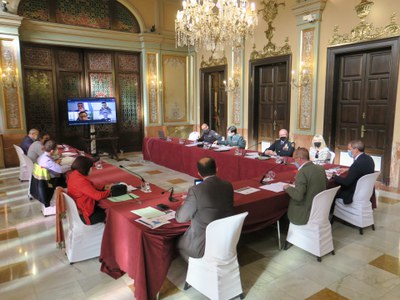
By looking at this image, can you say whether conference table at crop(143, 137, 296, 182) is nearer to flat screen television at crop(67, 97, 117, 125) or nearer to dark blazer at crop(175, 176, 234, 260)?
flat screen television at crop(67, 97, 117, 125)

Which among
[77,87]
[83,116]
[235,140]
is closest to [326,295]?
[235,140]

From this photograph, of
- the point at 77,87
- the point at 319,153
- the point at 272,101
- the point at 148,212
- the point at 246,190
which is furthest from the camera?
the point at 77,87

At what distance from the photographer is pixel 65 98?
8430mm

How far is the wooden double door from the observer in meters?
7.96

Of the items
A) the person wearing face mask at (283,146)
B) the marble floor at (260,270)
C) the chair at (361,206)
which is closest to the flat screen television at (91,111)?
the marble floor at (260,270)

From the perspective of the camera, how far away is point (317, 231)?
9.27ft

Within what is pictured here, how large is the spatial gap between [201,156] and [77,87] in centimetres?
475

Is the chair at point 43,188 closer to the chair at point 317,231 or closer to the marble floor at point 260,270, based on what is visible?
the marble floor at point 260,270

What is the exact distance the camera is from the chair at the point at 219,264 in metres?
2.07

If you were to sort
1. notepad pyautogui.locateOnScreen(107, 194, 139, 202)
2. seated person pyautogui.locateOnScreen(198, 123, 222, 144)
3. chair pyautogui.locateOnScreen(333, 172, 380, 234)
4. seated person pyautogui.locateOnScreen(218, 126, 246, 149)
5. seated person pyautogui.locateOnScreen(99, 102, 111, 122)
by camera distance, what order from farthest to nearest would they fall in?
seated person pyautogui.locateOnScreen(99, 102, 111, 122)
seated person pyautogui.locateOnScreen(198, 123, 222, 144)
seated person pyautogui.locateOnScreen(218, 126, 246, 149)
chair pyautogui.locateOnScreen(333, 172, 380, 234)
notepad pyautogui.locateOnScreen(107, 194, 139, 202)

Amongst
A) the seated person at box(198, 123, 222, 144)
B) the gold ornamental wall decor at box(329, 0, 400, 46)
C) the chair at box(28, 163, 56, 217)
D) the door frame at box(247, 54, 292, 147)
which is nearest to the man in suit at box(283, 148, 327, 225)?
the chair at box(28, 163, 56, 217)

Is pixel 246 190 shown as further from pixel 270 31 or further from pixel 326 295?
pixel 270 31

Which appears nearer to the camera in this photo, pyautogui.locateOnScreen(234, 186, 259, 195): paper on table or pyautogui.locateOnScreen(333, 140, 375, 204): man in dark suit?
pyautogui.locateOnScreen(234, 186, 259, 195): paper on table

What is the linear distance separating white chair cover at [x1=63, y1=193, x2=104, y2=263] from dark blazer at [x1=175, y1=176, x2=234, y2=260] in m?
1.15
